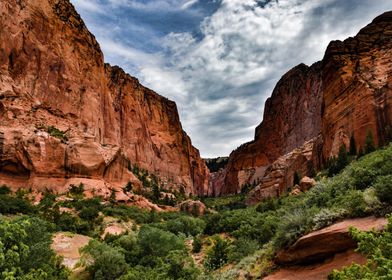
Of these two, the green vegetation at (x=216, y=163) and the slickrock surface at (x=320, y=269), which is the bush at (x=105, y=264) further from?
the green vegetation at (x=216, y=163)

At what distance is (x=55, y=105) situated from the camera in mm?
50406

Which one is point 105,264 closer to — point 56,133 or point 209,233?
point 209,233

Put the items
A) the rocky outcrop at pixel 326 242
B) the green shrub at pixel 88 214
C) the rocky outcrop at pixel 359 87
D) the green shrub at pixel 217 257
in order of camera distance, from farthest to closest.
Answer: the rocky outcrop at pixel 359 87 → the green shrub at pixel 88 214 → the green shrub at pixel 217 257 → the rocky outcrop at pixel 326 242

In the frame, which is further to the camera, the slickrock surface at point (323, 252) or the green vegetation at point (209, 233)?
the green vegetation at point (209, 233)

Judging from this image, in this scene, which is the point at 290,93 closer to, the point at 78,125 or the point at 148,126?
the point at 148,126

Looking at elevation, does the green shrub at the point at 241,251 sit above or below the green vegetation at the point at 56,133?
below

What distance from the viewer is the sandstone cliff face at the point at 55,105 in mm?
39719

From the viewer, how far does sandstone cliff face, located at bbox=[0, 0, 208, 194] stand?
39.7 m

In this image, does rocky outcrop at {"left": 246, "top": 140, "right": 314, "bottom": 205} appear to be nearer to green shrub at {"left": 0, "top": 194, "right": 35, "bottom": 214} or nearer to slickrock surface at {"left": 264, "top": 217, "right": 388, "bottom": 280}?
green shrub at {"left": 0, "top": 194, "right": 35, "bottom": 214}

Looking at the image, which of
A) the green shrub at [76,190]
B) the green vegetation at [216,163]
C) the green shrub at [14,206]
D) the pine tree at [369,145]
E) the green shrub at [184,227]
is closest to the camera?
the green shrub at [14,206]

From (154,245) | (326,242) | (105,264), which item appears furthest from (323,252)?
(154,245)

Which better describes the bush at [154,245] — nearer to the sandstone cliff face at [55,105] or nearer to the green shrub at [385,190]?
the green shrub at [385,190]

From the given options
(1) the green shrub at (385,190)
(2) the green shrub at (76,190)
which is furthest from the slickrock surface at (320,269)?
(2) the green shrub at (76,190)

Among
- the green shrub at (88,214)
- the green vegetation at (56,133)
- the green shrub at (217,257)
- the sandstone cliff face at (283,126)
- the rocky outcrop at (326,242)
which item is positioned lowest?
the green shrub at (217,257)
